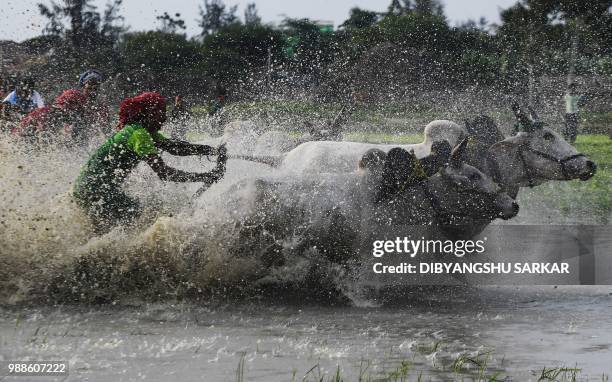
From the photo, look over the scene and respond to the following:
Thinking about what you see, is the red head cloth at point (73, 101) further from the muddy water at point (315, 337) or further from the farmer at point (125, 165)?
the muddy water at point (315, 337)

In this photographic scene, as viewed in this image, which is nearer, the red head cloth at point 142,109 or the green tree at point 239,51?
the red head cloth at point 142,109

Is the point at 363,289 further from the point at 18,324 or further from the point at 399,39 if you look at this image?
the point at 399,39

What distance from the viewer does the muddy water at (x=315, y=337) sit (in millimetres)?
5398

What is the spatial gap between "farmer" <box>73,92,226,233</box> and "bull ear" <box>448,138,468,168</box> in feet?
5.96

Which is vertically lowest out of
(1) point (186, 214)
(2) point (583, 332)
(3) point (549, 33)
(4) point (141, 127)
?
(2) point (583, 332)

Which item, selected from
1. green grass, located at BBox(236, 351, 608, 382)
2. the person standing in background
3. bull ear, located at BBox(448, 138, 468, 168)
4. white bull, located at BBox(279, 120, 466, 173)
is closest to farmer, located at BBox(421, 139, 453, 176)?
bull ear, located at BBox(448, 138, 468, 168)

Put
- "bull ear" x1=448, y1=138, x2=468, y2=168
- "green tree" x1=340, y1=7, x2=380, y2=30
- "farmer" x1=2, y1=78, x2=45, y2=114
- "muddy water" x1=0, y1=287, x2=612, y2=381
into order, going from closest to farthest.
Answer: "muddy water" x1=0, y1=287, x2=612, y2=381 → "bull ear" x1=448, y1=138, x2=468, y2=168 → "farmer" x1=2, y1=78, x2=45, y2=114 → "green tree" x1=340, y1=7, x2=380, y2=30

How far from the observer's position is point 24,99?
1257 cm

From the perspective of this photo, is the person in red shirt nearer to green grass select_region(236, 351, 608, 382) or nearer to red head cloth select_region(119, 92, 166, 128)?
red head cloth select_region(119, 92, 166, 128)

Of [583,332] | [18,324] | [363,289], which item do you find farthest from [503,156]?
[18,324]

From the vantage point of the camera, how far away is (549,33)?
82.5 feet

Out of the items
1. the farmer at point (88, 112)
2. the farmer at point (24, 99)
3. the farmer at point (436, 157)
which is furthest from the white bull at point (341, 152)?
the farmer at point (24, 99)

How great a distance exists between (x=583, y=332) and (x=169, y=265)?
2851mm

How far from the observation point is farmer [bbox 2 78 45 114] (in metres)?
12.4
